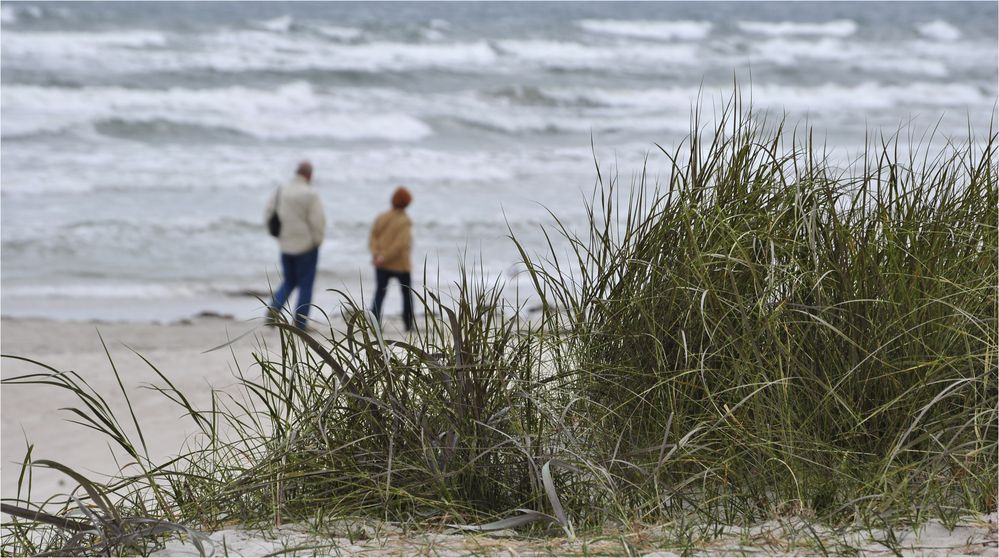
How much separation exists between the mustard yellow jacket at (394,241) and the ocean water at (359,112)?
49.2 inches

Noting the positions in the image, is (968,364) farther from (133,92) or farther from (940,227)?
(133,92)

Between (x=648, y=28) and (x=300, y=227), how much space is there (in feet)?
103

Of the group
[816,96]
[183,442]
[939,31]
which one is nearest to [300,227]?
[183,442]

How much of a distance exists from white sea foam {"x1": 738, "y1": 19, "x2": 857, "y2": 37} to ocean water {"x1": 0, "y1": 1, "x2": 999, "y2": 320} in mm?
266

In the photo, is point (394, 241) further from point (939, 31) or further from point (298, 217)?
point (939, 31)

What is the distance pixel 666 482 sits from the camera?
113 inches

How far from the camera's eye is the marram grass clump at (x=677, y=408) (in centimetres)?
270

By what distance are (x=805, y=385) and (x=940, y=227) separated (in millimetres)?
775

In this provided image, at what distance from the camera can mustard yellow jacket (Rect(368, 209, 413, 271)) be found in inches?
358

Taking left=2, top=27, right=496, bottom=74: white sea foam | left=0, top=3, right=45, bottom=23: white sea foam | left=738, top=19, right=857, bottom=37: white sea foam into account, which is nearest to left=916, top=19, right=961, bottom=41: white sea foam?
left=738, top=19, right=857, bottom=37: white sea foam

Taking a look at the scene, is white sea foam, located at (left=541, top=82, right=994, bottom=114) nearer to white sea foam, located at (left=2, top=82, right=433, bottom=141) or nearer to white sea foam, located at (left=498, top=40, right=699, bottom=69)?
white sea foam, located at (left=498, top=40, right=699, bottom=69)

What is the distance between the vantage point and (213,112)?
2300 cm

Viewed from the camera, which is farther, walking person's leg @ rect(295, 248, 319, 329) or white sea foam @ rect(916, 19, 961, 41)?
white sea foam @ rect(916, 19, 961, 41)

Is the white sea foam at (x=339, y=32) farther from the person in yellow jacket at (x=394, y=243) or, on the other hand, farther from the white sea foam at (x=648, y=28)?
the person in yellow jacket at (x=394, y=243)
